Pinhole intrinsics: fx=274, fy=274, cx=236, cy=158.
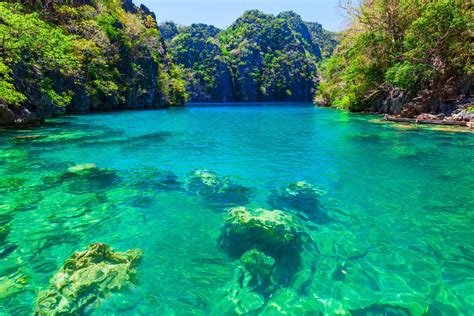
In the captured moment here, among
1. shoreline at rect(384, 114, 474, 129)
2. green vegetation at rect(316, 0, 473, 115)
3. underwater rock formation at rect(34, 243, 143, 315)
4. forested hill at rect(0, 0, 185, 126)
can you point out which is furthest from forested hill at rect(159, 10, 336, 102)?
underwater rock formation at rect(34, 243, 143, 315)

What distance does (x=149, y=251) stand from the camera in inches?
251

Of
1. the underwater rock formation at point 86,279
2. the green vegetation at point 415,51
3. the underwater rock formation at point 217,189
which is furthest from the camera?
the green vegetation at point 415,51

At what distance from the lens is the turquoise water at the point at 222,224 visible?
4.84 metres

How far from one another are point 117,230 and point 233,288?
3.87 meters

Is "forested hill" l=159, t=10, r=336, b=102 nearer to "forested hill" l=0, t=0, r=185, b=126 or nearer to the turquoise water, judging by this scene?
"forested hill" l=0, t=0, r=185, b=126

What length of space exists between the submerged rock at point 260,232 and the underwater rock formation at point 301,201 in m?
0.85

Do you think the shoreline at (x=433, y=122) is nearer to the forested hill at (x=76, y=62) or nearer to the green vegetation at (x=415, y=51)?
the green vegetation at (x=415, y=51)

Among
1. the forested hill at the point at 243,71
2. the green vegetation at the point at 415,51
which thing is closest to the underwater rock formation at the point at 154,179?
the green vegetation at the point at 415,51

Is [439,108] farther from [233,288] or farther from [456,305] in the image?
[233,288]

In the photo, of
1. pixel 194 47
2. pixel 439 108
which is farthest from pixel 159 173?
pixel 194 47

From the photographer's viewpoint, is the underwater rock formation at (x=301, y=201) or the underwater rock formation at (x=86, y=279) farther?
the underwater rock formation at (x=301, y=201)

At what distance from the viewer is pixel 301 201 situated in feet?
30.4

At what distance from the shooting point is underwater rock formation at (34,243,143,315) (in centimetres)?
454

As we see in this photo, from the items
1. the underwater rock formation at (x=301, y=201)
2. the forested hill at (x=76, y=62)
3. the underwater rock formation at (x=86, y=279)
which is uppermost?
the forested hill at (x=76, y=62)
